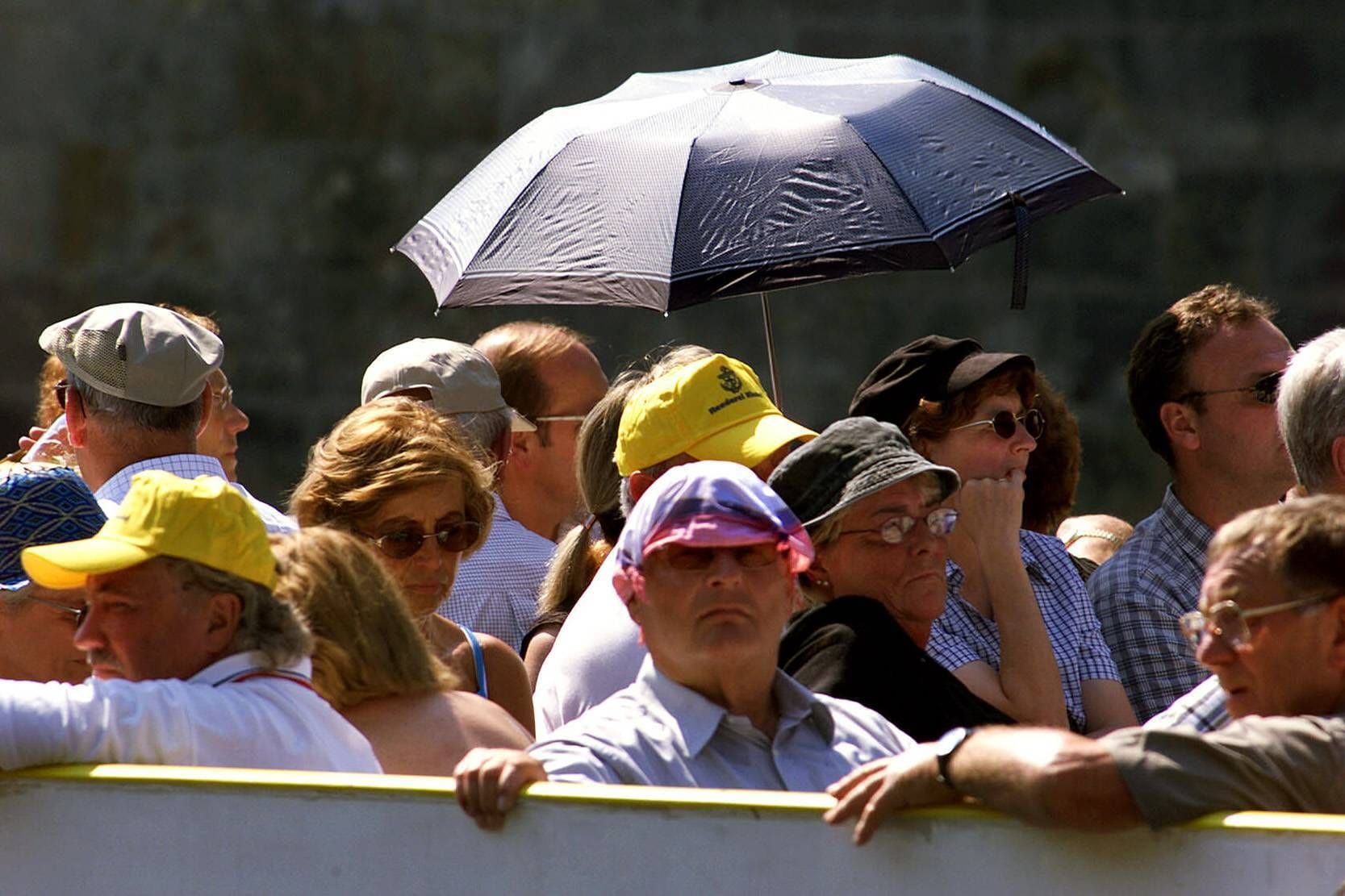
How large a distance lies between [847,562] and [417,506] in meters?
0.86

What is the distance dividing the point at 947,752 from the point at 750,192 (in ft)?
7.31

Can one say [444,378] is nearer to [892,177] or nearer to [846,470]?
[892,177]

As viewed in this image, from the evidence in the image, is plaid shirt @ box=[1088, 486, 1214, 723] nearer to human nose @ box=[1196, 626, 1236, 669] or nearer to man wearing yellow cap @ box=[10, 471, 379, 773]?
human nose @ box=[1196, 626, 1236, 669]

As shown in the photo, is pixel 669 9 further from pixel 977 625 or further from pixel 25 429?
pixel 977 625

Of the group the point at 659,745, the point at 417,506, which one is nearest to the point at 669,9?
the point at 417,506

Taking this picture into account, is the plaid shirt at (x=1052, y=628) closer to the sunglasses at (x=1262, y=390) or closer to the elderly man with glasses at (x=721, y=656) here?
the sunglasses at (x=1262, y=390)

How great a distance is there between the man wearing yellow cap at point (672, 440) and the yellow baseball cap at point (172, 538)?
0.67 metres

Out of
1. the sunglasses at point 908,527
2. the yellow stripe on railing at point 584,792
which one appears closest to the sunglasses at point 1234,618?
the yellow stripe on railing at point 584,792

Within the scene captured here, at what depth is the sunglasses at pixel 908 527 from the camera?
11.7 ft

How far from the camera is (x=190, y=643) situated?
3047 millimetres

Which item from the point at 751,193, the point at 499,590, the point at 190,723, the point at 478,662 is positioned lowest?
the point at 499,590

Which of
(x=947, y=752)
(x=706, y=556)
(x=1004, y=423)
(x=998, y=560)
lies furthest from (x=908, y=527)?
(x=947, y=752)

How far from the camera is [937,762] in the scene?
250cm

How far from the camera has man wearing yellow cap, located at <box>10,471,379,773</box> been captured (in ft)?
9.41
